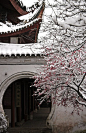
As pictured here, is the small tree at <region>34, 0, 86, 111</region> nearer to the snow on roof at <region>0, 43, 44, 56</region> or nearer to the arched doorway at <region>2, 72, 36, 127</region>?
the snow on roof at <region>0, 43, 44, 56</region>

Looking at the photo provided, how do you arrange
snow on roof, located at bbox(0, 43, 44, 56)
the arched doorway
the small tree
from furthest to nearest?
the arched doorway
snow on roof, located at bbox(0, 43, 44, 56)
the small tree

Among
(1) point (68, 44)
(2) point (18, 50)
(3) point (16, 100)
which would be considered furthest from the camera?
(3) point (16, 100)

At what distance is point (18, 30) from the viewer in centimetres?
1344

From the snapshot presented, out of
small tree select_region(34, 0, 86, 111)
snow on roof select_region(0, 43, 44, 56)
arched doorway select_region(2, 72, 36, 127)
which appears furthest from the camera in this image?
arched doorway select_region(2, 72, 36, 127)

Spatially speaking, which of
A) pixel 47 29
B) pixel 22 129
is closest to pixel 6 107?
pixel 22 129

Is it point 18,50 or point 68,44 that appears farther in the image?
point 18,50

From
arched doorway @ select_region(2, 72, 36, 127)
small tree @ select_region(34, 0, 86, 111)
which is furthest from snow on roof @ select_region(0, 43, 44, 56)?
small tree @ select_region(34, 0, 86, 111)

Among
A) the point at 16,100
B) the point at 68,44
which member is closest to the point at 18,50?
the point at 16,100

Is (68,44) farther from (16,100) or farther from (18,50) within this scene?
(16,100)

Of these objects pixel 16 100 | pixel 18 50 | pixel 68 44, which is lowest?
pixel 16 100

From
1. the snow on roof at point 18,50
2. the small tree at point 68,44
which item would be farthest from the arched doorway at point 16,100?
the small tree at point 68,44

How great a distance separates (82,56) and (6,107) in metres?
8.32

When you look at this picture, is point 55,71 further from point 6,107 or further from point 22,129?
point 6,107

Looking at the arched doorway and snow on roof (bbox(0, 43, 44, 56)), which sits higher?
snow on roof (bbox(0, 43, 44, 56))
